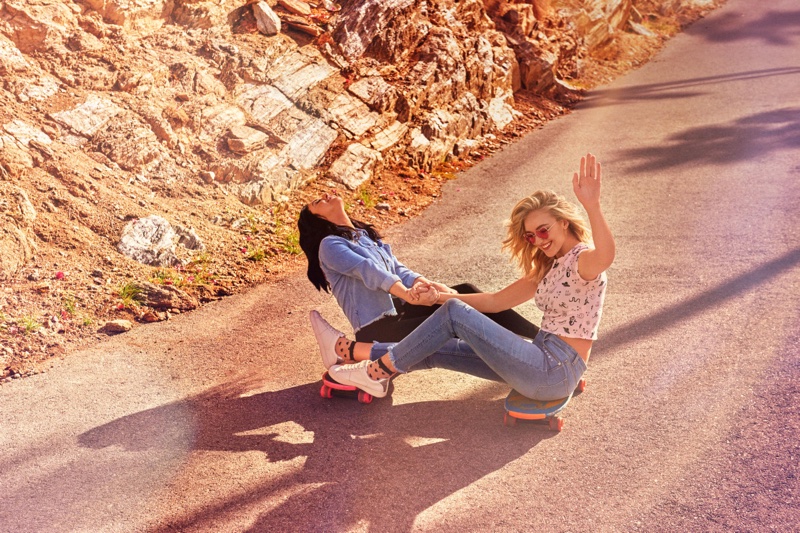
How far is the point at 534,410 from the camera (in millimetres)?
4559

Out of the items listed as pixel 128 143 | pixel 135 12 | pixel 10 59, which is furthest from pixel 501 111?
pixel 10 59

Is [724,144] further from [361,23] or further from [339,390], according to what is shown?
[339,390]

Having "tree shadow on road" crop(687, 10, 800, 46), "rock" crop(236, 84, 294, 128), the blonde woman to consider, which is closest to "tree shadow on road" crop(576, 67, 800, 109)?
"tree shadow on road" crop(687, 10, 800, 46)

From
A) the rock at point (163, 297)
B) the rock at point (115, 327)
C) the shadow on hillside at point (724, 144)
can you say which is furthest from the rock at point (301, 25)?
the rock at point (115, 327)

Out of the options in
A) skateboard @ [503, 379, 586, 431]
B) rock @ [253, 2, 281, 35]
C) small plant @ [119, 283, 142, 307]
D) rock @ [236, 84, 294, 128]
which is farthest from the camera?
rock @ [253, 2, 281, 35]

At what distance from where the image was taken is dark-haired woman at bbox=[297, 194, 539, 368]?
195 inches

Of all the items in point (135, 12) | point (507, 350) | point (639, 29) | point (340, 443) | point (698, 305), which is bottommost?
point (698, 305)

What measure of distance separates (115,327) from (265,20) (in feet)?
22.7

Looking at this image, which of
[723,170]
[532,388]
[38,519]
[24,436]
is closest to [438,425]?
[532,388]

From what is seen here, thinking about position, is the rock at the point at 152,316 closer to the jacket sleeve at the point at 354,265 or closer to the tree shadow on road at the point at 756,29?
the jacket sleeve at the point at 354,265

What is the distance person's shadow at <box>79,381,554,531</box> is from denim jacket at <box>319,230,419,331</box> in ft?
2.33

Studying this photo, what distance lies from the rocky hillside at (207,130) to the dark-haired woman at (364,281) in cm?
268

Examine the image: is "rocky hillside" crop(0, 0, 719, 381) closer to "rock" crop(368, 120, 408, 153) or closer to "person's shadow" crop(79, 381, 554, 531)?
"rock" crop(368, 120, 408, 153)

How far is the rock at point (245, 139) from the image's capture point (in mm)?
9930
